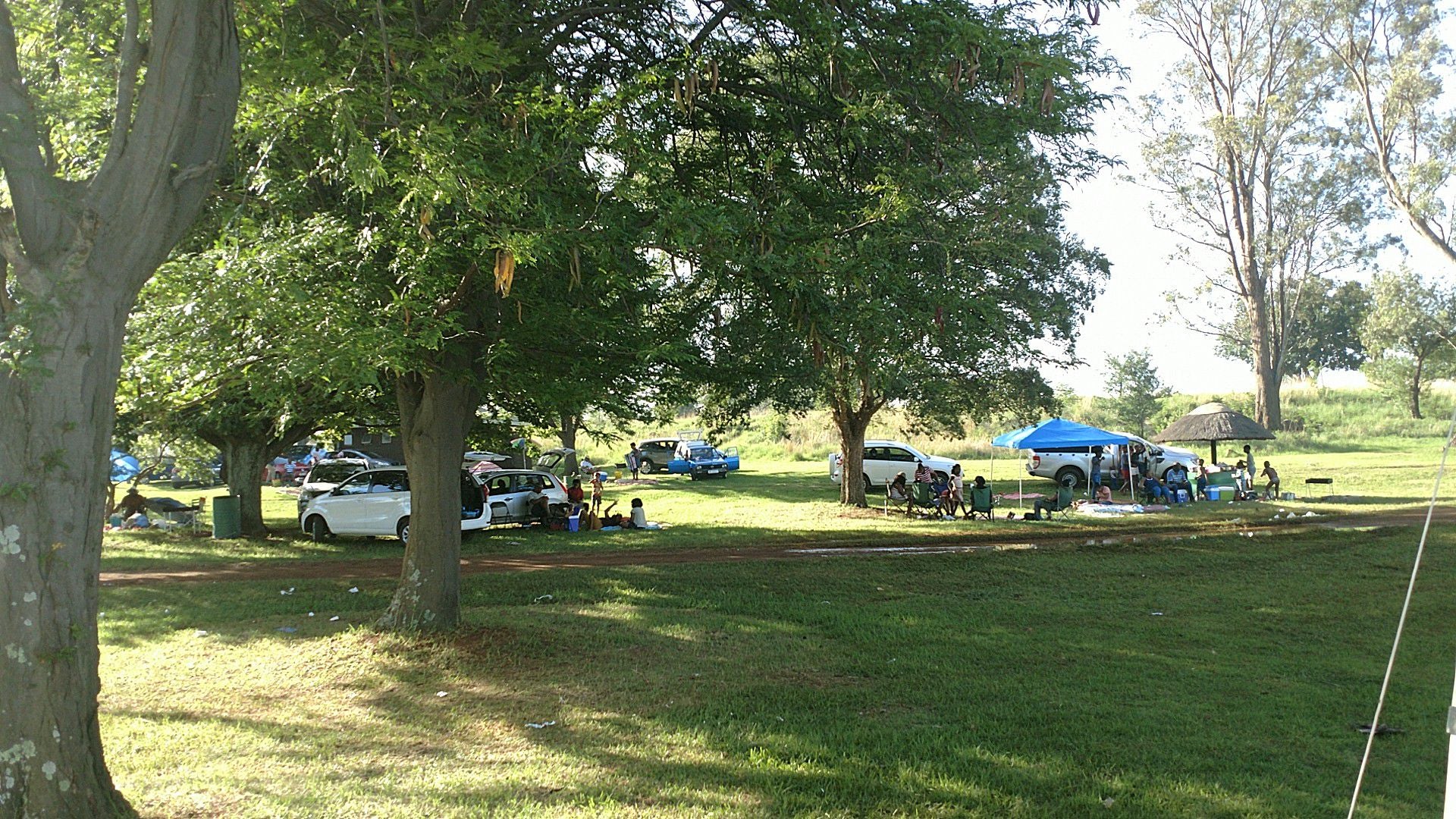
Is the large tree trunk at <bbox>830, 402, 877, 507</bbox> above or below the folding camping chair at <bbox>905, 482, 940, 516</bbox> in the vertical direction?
above

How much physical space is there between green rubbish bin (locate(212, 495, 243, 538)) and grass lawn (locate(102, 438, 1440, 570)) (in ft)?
1.26

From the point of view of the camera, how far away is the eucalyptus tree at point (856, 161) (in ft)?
26.5

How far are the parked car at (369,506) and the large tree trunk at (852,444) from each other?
8969 millimetres

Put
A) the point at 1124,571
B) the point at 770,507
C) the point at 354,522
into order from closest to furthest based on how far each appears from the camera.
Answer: the point at 1124,571
the point at 354,522
the point at 770,507

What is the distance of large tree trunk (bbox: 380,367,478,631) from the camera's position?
1059 centimetres

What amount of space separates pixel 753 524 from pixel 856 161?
593 inches

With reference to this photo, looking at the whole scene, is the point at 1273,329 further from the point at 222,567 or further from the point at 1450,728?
the point at 1450,728

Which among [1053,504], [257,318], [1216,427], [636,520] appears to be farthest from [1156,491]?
[257,318]

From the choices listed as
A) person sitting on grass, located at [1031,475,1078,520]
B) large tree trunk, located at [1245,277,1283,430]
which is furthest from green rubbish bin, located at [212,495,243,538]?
large tree trunk, located at [1245,277,1283,430]

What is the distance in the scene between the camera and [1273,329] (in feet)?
171

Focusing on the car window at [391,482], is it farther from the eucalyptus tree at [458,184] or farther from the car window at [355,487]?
the eucalyptus tree at [458,184]

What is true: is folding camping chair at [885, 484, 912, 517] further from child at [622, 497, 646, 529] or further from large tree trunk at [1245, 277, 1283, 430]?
large tree trunk at [1245, 277, 1283, 430]

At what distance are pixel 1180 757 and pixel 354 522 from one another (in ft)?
59.3

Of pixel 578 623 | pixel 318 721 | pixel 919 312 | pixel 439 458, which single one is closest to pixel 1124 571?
pixel 919 312
